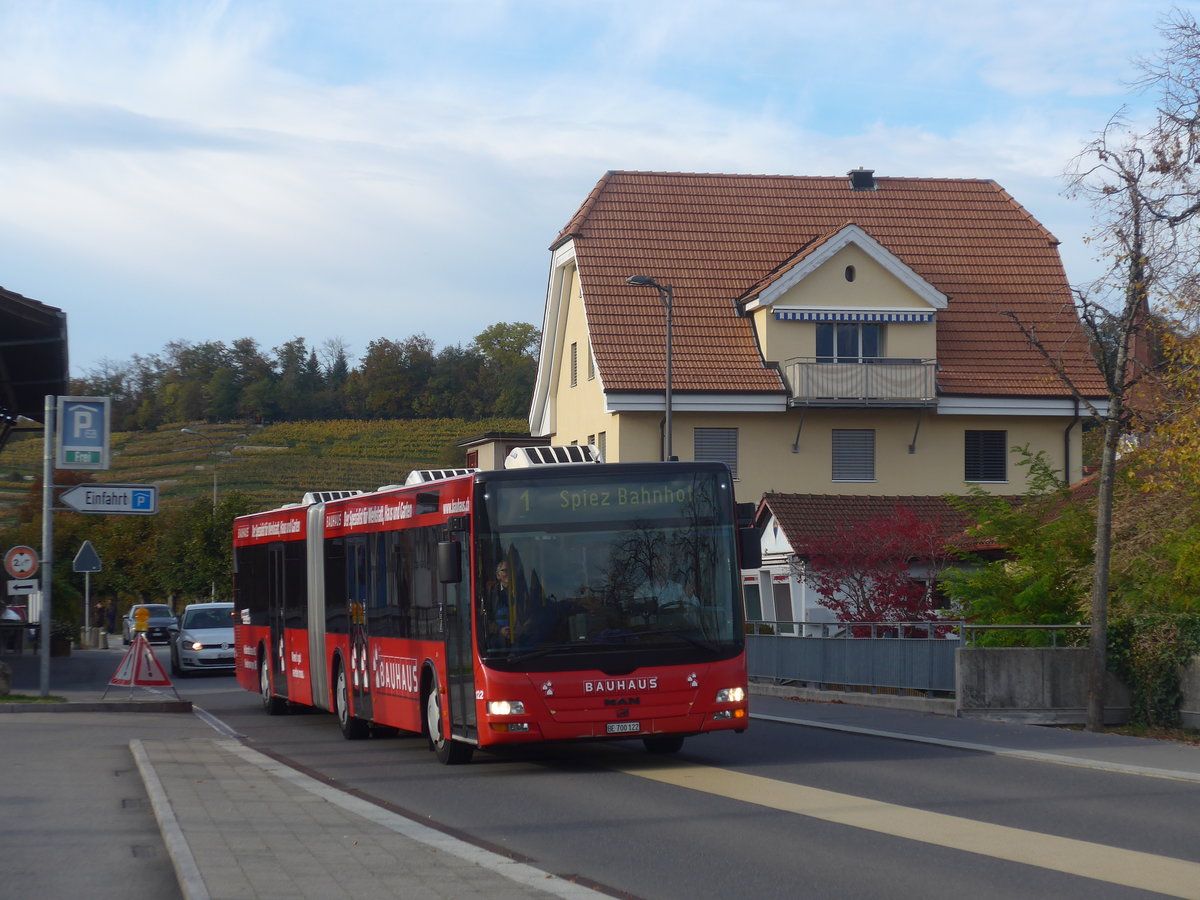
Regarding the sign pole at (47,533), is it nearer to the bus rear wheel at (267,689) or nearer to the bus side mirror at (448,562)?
the bus rear wheel at (267,689)

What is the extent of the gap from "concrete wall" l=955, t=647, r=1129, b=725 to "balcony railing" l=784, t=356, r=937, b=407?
2247cm

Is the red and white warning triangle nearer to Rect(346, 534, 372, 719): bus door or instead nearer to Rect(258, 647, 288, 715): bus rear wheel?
Rect(258, 647, 288, 715): bus rear wheel

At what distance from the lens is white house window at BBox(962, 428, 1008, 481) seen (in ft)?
148

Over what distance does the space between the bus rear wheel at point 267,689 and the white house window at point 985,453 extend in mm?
25742

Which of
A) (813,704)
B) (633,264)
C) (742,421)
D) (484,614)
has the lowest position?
(813,704)

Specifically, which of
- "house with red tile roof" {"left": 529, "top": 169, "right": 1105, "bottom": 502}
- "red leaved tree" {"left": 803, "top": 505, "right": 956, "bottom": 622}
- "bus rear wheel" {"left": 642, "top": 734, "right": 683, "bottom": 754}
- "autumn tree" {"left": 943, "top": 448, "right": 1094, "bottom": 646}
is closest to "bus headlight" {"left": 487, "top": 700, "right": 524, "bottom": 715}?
"bus rear wheel" {"left": 642, "top": 734, "right": 683, "bottom": 754}

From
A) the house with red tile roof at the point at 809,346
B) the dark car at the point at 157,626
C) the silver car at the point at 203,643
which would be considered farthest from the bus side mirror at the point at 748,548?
the dark car at the point at 157,626

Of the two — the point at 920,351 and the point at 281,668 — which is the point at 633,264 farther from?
the point at 281,668

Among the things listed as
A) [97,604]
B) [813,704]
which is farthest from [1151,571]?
[97,604]

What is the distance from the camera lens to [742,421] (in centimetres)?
4334

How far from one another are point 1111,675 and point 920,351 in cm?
2486

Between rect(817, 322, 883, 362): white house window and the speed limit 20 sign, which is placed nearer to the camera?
the speed limit 20 sign

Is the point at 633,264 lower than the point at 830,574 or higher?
higher

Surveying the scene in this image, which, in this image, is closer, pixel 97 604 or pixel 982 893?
pixel 982 893
